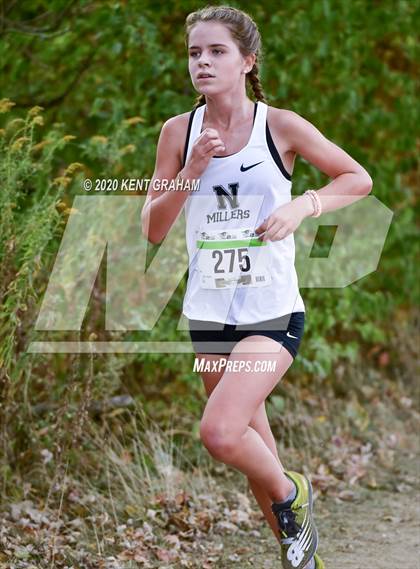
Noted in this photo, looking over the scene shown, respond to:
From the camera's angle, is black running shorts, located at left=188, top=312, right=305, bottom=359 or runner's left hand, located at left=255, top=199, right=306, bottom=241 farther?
black running shorts, located at left=188, top=312, right=305, bottom=359

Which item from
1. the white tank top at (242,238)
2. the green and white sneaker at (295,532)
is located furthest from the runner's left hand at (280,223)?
the green and white sneaker at (295,532)

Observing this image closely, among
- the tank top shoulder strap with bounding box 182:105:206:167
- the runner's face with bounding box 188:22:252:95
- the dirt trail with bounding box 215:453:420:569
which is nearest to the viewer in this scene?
the runner's face with bounding box 188:22:252:95

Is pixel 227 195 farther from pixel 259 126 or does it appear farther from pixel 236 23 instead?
pixel 236 23

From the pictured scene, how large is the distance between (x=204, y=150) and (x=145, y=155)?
2.27m

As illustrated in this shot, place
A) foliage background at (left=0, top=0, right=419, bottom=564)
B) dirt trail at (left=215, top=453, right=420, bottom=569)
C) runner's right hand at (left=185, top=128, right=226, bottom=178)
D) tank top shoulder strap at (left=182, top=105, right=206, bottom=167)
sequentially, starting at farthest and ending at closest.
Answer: foliage background at (left=0, top=0, right=419, bottom=564)
dirt trail at (left=215, top=453, right=420, bottom=569)
tank top shoulder strap at (left=182, top=105, right=206, bottom=167)
runner's right hand at (left=185, top=128, right=226, bottom=178)

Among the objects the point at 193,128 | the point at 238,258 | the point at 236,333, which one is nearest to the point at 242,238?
the point at 238,258

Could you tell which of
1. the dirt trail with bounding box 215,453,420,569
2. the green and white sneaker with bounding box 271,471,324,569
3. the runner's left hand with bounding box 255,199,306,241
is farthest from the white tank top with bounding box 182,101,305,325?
the dirt trail with bounding box 215,453,420,569

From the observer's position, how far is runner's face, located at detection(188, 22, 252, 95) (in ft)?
11.6

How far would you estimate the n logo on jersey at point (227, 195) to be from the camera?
11.7 ft

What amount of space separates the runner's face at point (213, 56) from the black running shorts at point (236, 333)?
2.58 ft

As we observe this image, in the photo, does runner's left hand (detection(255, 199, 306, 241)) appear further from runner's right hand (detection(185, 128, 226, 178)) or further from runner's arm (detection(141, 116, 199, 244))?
runner's arm (detection(141, 116, 199, 244))

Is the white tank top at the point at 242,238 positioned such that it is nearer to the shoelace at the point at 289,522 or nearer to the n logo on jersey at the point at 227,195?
the n logo on jersey at the point at 227,195

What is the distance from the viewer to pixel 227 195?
3578mm

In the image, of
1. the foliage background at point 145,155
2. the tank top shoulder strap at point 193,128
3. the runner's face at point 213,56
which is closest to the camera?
the runner's face at point 213,56
